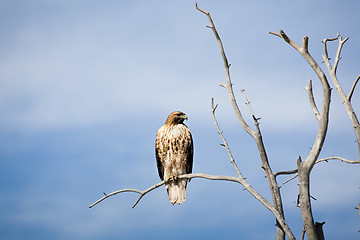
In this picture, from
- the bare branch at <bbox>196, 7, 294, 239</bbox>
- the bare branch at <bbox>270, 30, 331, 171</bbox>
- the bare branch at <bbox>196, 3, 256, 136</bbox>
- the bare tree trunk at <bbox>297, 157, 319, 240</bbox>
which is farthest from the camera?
the bare branch at <bbox>196, 3, 256, 136</bbox>

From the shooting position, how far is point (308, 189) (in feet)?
22.1

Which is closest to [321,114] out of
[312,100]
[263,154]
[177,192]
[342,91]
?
[312,100]

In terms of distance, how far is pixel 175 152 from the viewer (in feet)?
29.0

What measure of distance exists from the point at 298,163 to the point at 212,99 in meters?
1.84

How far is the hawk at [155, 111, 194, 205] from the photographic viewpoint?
8.84m

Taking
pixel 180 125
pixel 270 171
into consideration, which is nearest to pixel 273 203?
pixel 270 171

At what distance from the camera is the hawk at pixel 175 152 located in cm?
884

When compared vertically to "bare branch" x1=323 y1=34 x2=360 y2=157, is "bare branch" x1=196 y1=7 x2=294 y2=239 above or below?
below

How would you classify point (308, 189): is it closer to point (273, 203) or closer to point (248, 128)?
point (273, 203)

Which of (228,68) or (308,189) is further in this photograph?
(228,68)

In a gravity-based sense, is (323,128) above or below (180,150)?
below

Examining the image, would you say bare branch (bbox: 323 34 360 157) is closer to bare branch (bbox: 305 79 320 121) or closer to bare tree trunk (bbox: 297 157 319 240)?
bare branch (bbox: 305 79 320 121)

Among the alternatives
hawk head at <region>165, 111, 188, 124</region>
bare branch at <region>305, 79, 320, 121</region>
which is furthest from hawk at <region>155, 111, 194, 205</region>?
bare branch at <region>305, 79, 320, 121</region>

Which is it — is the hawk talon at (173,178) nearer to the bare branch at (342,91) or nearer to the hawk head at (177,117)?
the hawk head at (177,117)
